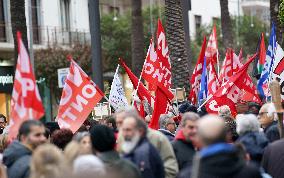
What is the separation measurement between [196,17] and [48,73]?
15651 millimetres

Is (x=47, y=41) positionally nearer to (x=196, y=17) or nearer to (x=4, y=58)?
(x=4, y=58)

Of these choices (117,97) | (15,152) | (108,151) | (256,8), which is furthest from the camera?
(256,8)

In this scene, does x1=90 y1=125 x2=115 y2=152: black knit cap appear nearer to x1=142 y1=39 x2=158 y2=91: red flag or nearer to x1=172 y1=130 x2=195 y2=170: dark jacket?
x1=172 y1=130 x2=195 y2=170: dark jacket

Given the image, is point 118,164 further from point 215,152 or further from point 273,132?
point 273,132

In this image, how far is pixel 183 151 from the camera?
30.7 feet

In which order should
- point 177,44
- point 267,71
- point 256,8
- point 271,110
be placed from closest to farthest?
point 271,110, point 267,71, point 177,44, point 256,8

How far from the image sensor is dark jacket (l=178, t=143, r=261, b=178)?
6.94 meters

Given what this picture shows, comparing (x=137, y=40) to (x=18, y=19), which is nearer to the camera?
(x=18, y=19)

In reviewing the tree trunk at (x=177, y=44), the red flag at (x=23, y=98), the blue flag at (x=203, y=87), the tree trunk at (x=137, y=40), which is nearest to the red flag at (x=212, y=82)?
the blue flag at (x=203, y=87)

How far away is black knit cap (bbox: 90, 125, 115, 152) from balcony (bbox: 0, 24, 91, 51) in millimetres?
25907

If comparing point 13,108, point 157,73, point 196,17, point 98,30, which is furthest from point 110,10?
point 13,108

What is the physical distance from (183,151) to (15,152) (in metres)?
1.79

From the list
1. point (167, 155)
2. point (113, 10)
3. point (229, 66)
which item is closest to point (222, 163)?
point (167, 155)

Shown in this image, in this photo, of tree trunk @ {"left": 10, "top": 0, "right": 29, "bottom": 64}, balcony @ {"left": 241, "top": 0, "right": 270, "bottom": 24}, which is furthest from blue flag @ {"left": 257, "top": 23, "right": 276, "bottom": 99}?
balcony @ {"left": 241, "top": 0, "right": 270, "bottom": 24}
